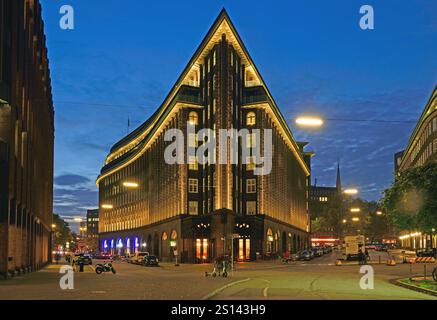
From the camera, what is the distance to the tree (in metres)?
34.3

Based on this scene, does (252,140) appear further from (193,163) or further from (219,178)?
(193,163)

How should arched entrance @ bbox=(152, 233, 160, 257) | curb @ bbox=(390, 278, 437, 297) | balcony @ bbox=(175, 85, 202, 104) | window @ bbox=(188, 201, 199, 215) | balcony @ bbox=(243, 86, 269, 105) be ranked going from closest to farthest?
curb @ bbox=(390, 278, 437, 297) → window @ bbox=(188, 201, 199, 215) → balcony @ bbox=(175, 85, 202, 104) → balcony @ bbox=(243, 86, 269, 105) → arched entrance @ bbox=(152, 233, 160, 257)

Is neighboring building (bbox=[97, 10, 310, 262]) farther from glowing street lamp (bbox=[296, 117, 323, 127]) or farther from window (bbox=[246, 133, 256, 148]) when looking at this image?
glowing street lamp (bbox=[296, 117, 323, 127])

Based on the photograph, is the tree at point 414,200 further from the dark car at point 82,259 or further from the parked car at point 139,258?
the parked car at point 139,258

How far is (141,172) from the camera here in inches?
4897

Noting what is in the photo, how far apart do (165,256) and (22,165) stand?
5520cm

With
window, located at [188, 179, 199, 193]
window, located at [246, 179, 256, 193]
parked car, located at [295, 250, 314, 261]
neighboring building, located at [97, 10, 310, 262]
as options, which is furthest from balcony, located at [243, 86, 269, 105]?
parked car, located at [295, 250, 314, 261]

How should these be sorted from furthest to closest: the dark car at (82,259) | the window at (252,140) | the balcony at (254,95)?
the balcony at (254,95) < the window at (252,140) < the dark car at (82,259)

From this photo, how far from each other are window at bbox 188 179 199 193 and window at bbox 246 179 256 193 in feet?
23.7

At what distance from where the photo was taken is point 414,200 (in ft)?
116

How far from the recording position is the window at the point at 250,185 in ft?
294

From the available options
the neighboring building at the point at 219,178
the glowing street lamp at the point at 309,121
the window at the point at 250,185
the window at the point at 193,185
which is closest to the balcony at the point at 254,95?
the neighboring building at the point at 219,178

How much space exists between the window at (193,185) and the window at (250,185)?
23.7 ft
